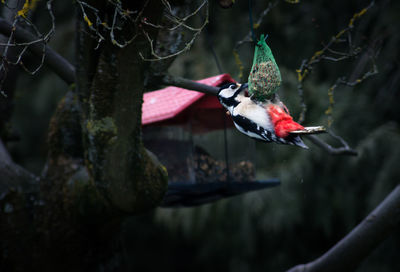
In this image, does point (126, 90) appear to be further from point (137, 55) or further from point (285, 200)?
point (285, 200)

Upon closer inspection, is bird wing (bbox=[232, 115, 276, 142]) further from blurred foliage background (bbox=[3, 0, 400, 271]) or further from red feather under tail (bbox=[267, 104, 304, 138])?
blurred foliage background (bbox=[3, 0, 400, 271])

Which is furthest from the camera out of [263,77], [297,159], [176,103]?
[297,159]

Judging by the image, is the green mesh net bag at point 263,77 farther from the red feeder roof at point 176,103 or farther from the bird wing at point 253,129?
the red feeder roof at point 176,103

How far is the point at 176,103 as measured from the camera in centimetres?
215

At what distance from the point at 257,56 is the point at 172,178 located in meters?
1.05

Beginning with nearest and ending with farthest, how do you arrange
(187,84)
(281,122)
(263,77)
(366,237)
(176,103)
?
(281,122)
(263,77)
(187,84)
(366,237)
(176,103)

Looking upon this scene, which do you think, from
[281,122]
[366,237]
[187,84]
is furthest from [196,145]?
[281,122]

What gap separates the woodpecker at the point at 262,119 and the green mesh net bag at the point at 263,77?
0.08 ft

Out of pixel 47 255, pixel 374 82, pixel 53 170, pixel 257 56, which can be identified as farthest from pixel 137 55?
pixel 374 82

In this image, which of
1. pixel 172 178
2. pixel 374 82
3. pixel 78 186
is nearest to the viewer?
pixel 78 186

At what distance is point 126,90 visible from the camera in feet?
4.76

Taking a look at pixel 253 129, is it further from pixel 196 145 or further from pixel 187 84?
pixel 196 145

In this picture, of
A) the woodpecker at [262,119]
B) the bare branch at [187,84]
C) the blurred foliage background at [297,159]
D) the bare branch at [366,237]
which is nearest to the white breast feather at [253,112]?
the woodpecker at [262,119]

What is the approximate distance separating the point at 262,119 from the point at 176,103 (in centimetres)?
105
